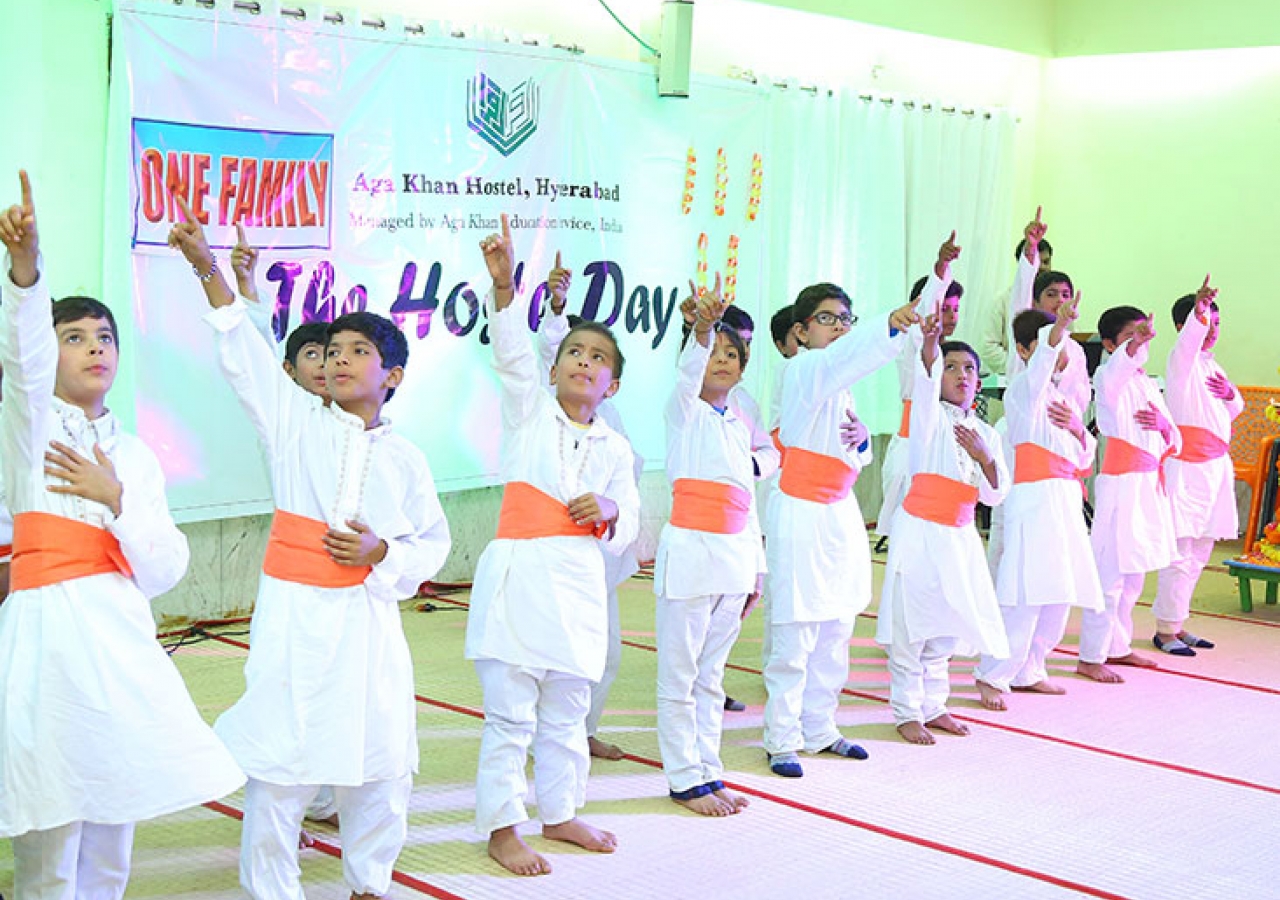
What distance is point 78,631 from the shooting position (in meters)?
2.73

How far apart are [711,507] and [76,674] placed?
1.84 metres

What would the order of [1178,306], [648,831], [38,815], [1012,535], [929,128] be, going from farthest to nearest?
[929,128] → [1178,306] → [1012,535] → [648,831] → [38,815]

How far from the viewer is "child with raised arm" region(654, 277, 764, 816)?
157 inches

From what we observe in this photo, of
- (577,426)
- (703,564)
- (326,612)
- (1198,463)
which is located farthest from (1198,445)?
(326,612)

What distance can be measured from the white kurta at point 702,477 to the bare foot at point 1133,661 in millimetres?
2242

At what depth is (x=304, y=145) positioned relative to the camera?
584 cm

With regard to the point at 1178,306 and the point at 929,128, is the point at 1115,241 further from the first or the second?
the point at 1178,306

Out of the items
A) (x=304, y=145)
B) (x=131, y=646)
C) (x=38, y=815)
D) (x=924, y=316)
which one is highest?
(x=304, y=145)

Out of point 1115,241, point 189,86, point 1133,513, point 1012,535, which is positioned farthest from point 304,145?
point 1115,241

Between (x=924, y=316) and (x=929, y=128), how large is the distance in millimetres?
4277

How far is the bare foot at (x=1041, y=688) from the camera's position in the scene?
213 inches

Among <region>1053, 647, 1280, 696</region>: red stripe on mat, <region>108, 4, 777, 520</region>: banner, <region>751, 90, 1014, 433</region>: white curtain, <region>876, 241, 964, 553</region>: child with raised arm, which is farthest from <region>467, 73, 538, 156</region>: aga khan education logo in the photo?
<region>1053, 647, 1280, 696</region>: red stripe on mat

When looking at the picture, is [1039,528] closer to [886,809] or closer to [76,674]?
[886,809]

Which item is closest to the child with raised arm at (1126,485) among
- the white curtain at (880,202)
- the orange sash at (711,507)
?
the white curtain at (880,202)
